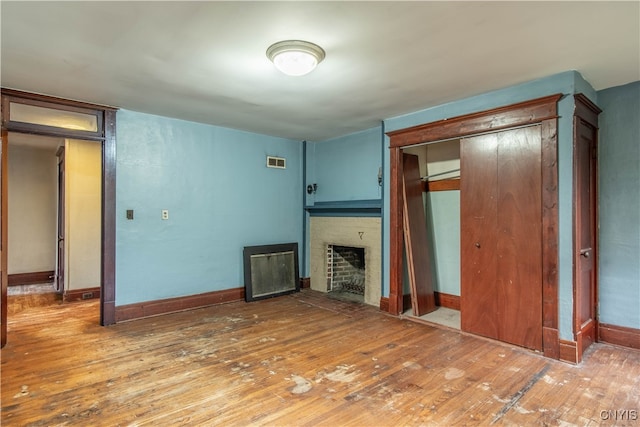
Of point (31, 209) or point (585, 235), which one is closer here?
point (585, 235)

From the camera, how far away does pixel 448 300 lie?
4.39 meters

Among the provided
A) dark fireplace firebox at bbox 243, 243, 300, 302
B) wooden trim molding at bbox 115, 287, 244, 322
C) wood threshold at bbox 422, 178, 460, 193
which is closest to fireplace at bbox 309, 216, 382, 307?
dark fireplace firebox at bbox 243, 243, 300, 302

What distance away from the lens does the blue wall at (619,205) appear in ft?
10.1

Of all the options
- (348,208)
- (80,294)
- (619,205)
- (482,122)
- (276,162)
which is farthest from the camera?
(276,162)

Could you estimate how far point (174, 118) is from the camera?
4.23 metres

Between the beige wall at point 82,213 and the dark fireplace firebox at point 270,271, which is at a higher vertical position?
the beige wall at point 82,213

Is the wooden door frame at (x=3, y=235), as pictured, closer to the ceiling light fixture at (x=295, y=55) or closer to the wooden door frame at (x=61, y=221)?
the wooden door frame at (x=61, y=221)

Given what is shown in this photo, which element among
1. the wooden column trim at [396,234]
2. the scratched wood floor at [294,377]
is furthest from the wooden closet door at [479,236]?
the wooden column trim at [396,234]

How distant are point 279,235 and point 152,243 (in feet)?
6.05

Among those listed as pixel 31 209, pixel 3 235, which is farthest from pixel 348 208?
pixel 31 209

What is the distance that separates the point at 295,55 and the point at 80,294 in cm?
463

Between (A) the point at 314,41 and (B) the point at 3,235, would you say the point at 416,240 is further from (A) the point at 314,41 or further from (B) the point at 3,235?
(B) the point at 3,235

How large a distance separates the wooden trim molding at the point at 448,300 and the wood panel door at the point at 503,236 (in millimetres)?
840

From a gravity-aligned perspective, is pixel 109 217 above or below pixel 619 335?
above
